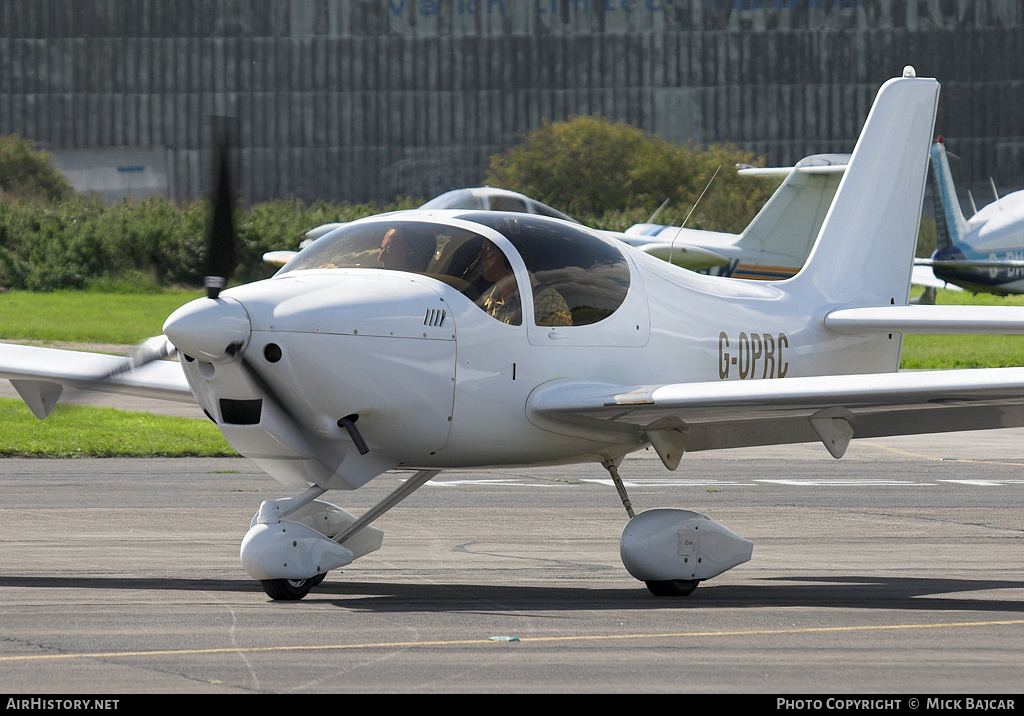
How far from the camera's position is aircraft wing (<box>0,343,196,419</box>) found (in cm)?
896

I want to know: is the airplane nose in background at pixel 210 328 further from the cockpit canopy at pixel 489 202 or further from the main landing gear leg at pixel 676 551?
the cockpit canopy at pixel 489 202

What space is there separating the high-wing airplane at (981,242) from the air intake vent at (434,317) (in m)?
33.2

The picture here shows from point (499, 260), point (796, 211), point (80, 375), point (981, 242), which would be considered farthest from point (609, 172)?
point (499, 260)

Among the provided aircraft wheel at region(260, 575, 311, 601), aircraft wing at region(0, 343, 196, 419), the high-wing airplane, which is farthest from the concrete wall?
aircraft wheel at region(260, 575, 311, 601)

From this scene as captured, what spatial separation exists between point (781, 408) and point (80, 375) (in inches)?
183

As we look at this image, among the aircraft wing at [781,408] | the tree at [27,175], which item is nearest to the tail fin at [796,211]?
the aircraft wing at [781,408]

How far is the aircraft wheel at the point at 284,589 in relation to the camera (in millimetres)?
7906

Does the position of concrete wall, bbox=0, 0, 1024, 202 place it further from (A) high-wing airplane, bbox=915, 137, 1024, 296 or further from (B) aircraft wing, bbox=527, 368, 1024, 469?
(B) aircraft wing, bbox=527, 368, 1024, 469

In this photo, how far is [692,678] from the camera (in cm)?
569

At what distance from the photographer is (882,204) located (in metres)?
11.4

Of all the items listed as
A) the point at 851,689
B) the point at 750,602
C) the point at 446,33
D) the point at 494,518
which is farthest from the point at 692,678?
the point at 446,33

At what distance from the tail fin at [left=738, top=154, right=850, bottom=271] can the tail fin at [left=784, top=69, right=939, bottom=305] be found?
891 centimetres

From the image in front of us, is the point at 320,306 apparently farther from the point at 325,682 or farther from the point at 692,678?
the point at 692,678

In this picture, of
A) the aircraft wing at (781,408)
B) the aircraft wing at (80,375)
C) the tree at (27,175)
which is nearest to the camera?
the aircraft wing at (781,408)
